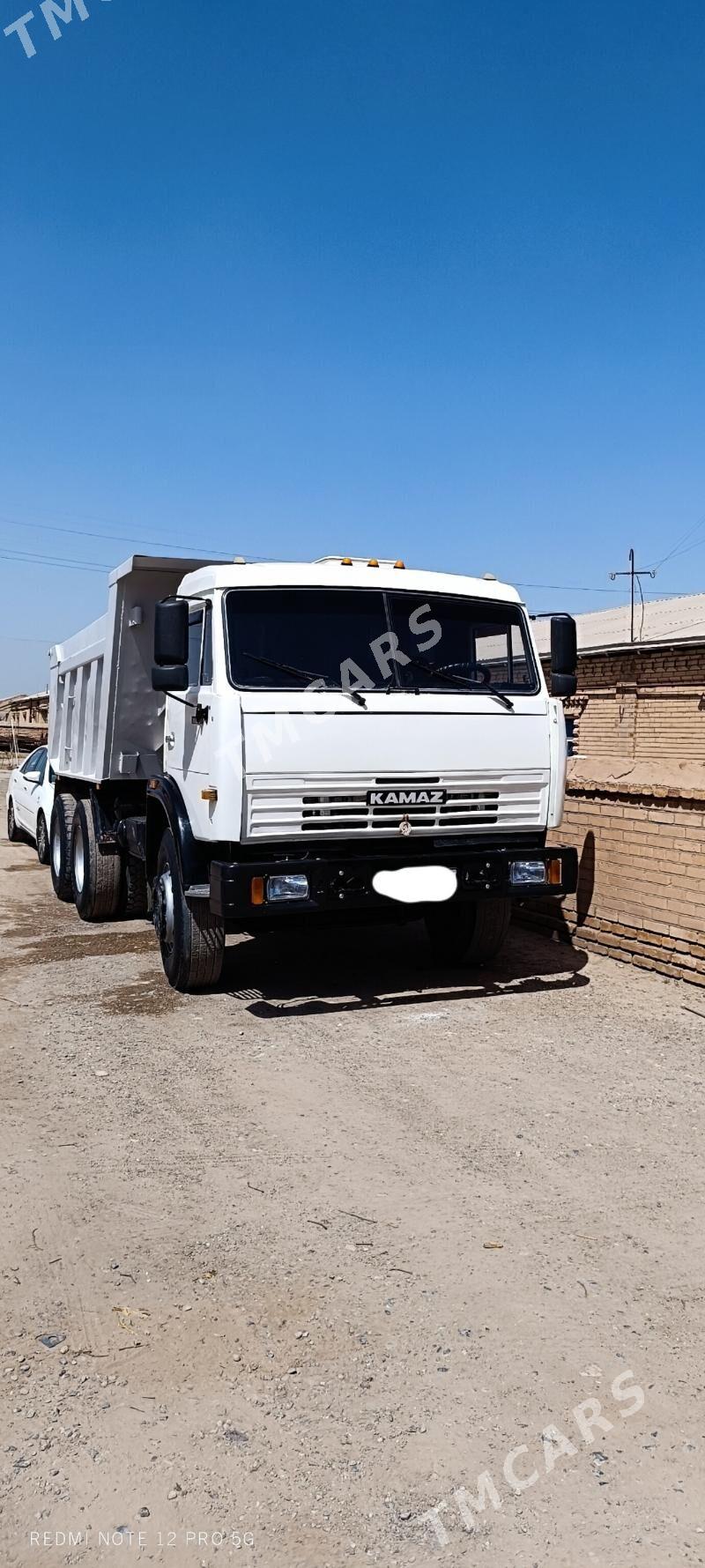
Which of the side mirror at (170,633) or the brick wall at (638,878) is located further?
the brick wall at (638,878)

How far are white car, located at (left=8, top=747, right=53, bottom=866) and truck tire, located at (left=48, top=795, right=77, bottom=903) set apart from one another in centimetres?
74

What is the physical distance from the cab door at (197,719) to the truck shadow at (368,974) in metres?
1.31

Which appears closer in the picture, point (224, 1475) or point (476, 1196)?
point (224, 1475)

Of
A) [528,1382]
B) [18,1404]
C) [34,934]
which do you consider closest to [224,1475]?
[18,1404]

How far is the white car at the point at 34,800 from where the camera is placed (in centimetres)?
1305

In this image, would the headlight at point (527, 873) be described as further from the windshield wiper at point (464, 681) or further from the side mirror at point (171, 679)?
the side mirror at point (171, 679)

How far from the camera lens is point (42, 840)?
1384 cm

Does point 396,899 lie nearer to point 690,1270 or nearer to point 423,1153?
point 423,1153

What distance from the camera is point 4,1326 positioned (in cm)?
329

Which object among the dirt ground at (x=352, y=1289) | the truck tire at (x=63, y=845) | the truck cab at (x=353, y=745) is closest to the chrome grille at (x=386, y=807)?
the truck cab at (x=353, y=745)

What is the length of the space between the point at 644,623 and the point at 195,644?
38.0 meters

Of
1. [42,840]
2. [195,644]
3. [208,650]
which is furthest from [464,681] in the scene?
[42,840]

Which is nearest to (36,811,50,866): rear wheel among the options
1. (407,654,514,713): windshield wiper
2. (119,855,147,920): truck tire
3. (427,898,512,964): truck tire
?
(119,855,147,920): truck tire

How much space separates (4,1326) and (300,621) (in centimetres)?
421
